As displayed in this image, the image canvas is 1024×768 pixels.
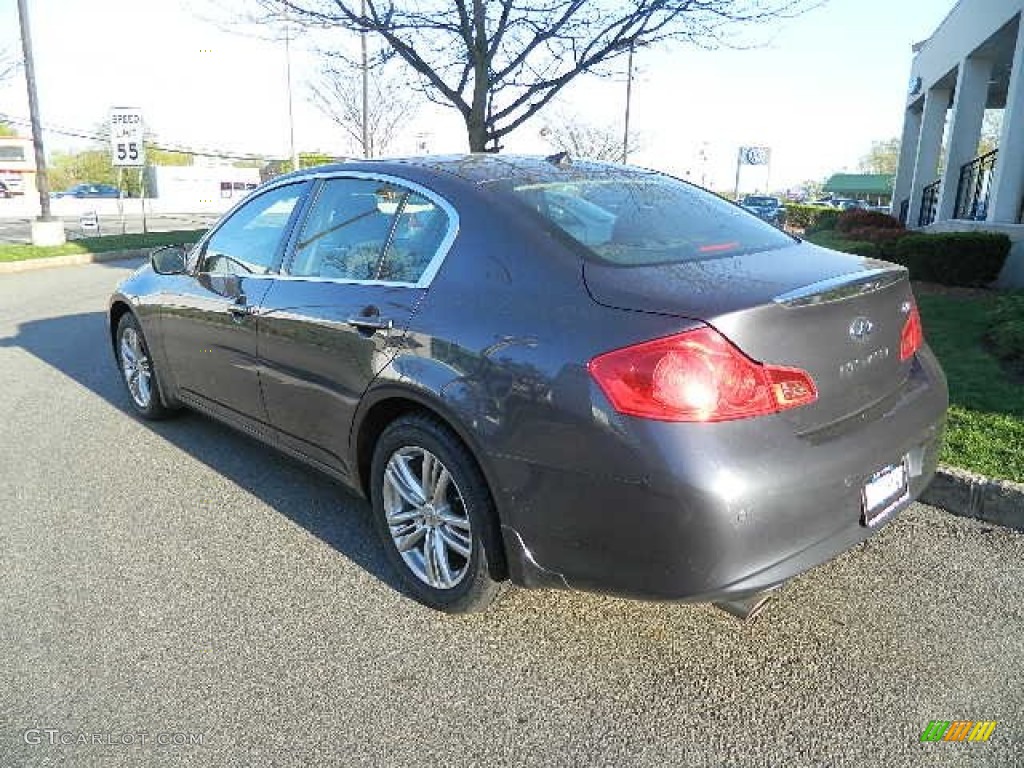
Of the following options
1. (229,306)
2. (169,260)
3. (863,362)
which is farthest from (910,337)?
(169,260)

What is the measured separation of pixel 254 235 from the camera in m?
4.01

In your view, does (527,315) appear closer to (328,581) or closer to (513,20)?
(328,581)

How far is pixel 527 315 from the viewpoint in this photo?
8.00 ft

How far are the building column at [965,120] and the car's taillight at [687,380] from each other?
562 inches

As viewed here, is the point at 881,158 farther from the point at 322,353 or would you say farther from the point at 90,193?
the point at 322,353

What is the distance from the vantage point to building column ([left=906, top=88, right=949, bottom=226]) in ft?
60.6

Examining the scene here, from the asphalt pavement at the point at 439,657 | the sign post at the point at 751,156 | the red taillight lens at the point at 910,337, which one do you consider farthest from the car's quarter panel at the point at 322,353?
the sign post at the point at 751,156

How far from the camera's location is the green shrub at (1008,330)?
557 centimetres

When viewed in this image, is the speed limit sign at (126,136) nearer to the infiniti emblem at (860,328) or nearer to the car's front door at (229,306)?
the car's front door at (229,306)

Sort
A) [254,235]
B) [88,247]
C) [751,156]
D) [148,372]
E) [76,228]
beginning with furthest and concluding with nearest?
[751,156], [76,228], [88,247], [148,372], [254,235]

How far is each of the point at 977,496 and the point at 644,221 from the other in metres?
2.10

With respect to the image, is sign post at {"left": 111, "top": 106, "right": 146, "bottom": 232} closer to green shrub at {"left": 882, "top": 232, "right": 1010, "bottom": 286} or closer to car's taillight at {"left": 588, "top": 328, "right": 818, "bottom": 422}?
green shrub at {"left": 882, "top": 232, "right": 1010, "bottom": 286}

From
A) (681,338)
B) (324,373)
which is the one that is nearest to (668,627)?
(681,338)

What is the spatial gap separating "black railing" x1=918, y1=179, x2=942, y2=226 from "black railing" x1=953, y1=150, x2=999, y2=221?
11.2 feet
